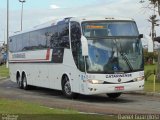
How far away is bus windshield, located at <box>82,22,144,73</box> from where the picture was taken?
19.9 meters

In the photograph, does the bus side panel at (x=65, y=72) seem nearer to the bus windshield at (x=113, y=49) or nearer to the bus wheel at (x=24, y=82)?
the bus windshield at (x=113, y=49)

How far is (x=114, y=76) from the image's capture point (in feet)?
65.2

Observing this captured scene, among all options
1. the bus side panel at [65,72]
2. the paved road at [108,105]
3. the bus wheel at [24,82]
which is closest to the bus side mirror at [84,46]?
the bus side panel at [65,72]

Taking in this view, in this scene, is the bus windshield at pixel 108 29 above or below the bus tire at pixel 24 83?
above

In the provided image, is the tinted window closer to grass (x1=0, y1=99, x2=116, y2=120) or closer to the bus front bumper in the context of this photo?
the bus front bumper

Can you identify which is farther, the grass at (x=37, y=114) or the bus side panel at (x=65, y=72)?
the bus side panel at (x=65, y=72)

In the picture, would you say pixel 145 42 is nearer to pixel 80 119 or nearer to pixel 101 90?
pixel 101 90

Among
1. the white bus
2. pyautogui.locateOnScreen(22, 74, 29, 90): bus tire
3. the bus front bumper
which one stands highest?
the white bus

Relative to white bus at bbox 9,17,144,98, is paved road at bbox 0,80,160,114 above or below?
below

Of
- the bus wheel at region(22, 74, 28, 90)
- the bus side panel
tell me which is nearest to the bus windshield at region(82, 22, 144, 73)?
the bus side panel

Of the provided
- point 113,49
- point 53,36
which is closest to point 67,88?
point 53,36

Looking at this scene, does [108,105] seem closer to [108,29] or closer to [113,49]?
[113,49]

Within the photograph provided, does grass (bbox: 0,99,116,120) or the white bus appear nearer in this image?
grass (bbox: 0,99,116,120)

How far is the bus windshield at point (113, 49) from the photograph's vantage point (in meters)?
19.9
